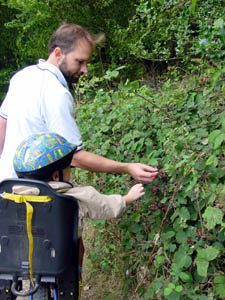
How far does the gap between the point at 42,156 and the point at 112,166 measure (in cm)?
61

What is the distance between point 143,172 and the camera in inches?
100

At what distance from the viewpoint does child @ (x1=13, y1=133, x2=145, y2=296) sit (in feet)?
7.11

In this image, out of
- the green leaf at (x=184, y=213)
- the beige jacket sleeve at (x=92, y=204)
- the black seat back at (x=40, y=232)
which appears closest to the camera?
the black seat back at (x=40, y=232)

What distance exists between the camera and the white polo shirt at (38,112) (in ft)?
8.03

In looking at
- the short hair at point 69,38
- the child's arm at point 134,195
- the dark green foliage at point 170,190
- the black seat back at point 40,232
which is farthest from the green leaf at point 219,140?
the short hair at point 69,38

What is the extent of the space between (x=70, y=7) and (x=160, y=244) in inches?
357

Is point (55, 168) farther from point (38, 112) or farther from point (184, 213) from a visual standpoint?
point (184, 213)

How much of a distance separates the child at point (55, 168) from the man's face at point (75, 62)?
676 millimetres

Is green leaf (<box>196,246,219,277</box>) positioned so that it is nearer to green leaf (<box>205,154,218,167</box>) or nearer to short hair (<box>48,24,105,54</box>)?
green leaf (<box>205,154,218,167</box>)

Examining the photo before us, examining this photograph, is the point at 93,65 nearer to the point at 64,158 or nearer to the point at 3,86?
the point at 3,86

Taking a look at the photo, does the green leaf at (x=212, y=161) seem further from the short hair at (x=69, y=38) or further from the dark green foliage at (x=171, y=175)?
the short hair at (x=69, y=38)

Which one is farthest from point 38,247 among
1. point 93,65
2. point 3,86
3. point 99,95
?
point 3,86

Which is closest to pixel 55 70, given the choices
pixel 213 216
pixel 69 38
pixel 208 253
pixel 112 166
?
pixel 69 38

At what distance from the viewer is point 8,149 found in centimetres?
254
